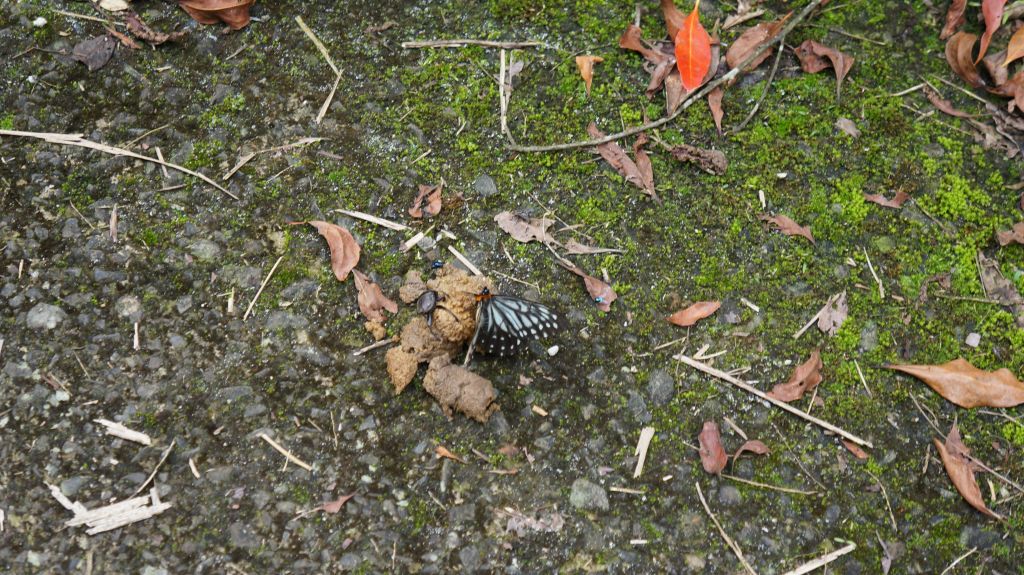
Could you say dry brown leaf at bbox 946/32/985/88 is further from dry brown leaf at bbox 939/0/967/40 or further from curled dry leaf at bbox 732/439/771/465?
curled dry leaf at bbox 732/439/771/465

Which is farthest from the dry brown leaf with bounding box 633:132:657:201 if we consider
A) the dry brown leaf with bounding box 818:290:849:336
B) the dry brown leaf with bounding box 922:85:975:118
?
the dry brown leaf with bounding box 922:85:975:118

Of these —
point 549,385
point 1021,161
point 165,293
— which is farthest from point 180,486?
point 1021,161

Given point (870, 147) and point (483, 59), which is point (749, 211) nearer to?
point (870, 147)

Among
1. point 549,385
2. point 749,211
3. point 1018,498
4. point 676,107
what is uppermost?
point 676,107

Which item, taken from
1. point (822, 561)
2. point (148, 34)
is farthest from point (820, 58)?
point (148, 34)

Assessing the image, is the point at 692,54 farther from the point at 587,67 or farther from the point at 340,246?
the point at 340,246

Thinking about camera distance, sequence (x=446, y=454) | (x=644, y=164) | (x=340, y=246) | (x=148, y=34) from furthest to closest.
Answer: (x=148, y=34) → (x=644, y=164) → (x=340, y=246) → (x=446, y=454)

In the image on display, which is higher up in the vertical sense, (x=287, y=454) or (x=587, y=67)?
(x=587, y=67)
